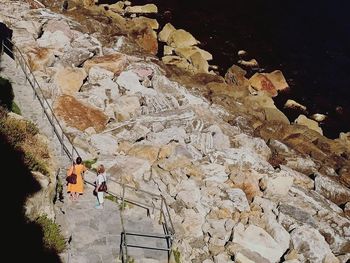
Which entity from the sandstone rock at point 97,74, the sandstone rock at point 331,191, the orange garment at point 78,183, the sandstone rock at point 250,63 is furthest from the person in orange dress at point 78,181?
the sandstone rock at point 250,63

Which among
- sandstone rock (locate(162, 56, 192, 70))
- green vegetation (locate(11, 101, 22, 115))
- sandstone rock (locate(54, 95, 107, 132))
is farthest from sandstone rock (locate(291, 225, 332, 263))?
sandstone rock (locate(162, 56, 192, 70))

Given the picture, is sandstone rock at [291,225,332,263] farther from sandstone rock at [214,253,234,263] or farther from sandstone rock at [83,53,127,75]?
sandstone rock at [83,53,127,75]

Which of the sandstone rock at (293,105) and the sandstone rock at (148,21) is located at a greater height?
the sandstone rock at (293,105)

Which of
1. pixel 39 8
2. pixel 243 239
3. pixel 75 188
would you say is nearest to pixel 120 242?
pixel 75 188

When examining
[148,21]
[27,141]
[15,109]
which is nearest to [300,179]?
[15,109]

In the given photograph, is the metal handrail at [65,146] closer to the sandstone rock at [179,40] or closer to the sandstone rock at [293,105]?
the sandstone rock at [179,40]

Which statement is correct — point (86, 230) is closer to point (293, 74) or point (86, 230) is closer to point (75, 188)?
point (75, 188)
